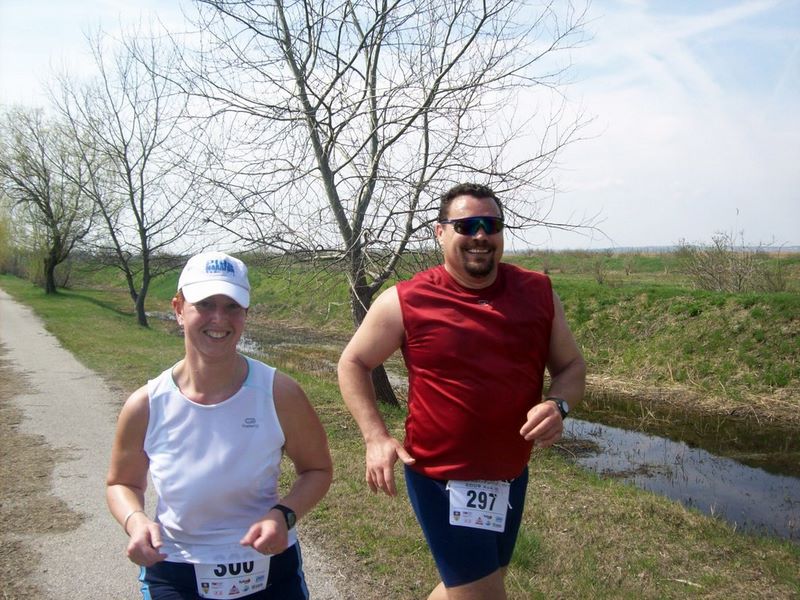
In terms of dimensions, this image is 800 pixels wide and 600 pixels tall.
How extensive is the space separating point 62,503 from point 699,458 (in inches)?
307

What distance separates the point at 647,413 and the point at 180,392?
37.8 feet

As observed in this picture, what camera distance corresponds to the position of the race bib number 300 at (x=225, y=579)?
7.20 ft

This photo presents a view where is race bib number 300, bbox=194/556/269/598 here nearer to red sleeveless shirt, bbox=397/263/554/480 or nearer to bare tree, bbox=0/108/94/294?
red sleeveless shirt, bbox=397/263/554/480

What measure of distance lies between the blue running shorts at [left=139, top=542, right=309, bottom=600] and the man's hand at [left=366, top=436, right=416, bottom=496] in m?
0.49

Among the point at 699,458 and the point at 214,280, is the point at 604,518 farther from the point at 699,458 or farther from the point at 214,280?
the point at 699,458

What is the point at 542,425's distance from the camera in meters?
2.59

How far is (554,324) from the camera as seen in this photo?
9.62 ft

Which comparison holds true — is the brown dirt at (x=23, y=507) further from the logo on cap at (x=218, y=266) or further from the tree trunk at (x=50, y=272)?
the tree trunk at (x=50, y=272)

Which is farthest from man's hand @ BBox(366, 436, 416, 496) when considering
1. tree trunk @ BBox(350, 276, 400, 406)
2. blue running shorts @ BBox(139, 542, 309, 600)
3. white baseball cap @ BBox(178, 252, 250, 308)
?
→ tree trunk @ BBox(350, 276, 400, 406)

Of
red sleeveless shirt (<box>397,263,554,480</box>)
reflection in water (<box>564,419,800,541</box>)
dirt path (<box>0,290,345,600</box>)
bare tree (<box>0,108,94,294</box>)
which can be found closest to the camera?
red sleeveless shirt (<box>397,263,554,480</box>)

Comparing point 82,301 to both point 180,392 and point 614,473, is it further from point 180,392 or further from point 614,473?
point 180,392

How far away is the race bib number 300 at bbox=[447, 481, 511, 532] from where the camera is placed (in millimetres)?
2693

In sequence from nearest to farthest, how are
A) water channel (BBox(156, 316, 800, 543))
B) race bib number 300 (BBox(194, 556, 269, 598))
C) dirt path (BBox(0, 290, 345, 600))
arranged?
race bib number 300 (BBox(194, 556, 269, 598))
dirt path (BBox(0, 290, 345, 600))
water channel (BBox(156, 316, 800, 543))

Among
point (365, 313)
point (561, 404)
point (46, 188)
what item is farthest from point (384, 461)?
point (46, 188)
